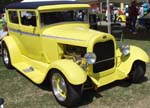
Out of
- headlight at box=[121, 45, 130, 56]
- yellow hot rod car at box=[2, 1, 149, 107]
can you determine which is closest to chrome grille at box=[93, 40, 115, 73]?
yellow hot rod car at box=[2, 1, 149, 107]

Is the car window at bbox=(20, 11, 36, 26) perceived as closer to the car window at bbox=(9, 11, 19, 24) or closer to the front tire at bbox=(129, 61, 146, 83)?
the car window at bbox=(9, 11, 19, 24)

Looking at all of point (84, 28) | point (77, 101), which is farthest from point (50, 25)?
point (77, 101)

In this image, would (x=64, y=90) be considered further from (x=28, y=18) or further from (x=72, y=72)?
(x=28, y=18)

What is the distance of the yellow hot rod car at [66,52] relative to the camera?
5.39 metres

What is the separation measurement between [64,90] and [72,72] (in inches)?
19.1

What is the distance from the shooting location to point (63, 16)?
6.74 metres

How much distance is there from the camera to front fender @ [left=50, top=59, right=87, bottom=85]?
5092 mm

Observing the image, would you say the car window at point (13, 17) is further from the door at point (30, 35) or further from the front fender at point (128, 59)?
the front fender at point (128, 59)

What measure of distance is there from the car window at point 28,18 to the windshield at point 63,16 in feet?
0.90

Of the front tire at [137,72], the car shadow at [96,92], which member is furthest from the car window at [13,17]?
the front tire at [137,72]

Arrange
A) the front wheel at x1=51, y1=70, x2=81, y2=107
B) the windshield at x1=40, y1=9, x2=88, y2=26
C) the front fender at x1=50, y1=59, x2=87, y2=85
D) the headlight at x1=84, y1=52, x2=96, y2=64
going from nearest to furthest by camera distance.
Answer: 1. the front fender at x1=50, y1=59, x2=87, y2=85
2. the front wheel at x1=51, y1=70, x2=81, y2=107
3. the headlight at x1=84, y1=52, x2=96, y2=64
4. the windshield at x1=40, y1=9, x2=88, y2=26

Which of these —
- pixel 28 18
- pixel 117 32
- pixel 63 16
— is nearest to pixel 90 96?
pixel 63 16

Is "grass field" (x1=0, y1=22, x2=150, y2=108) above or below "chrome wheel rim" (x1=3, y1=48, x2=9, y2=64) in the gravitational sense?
below

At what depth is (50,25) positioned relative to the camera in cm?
651
